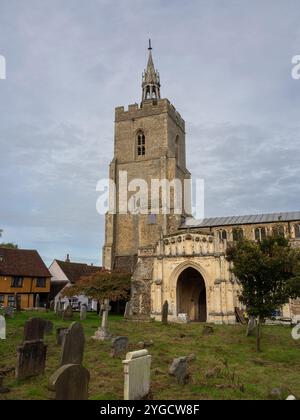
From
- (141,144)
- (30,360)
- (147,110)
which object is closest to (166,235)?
(141,144)

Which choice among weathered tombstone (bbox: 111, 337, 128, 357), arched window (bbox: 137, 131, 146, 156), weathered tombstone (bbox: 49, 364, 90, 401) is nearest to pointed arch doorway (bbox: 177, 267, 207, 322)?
weathered tombstone (bbox: 111, 337, 128, 357)

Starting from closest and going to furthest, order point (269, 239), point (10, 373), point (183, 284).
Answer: point (10, 373)
point (269, 239)
point (183, 284)

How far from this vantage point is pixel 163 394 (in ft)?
28.6

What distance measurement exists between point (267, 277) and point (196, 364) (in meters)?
6.37

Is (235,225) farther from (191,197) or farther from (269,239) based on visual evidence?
(269,239)

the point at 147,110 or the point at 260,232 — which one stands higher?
the point at 147,110

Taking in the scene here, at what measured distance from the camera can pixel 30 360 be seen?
10391mm

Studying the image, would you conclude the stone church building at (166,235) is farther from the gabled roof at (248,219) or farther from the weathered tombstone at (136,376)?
the weathered tombstone at (136,376)

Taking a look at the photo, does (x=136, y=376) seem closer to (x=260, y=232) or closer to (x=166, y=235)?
(x=166, y=235)

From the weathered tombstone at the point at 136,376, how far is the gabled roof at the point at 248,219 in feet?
96.0

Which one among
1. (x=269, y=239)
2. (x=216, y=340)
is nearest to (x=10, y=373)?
(x=216, y=340)

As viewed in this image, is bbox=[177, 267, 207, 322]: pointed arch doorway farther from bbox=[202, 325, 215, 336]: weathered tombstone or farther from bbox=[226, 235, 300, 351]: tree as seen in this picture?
bbox=[226, 235, 300, 351]: tree
